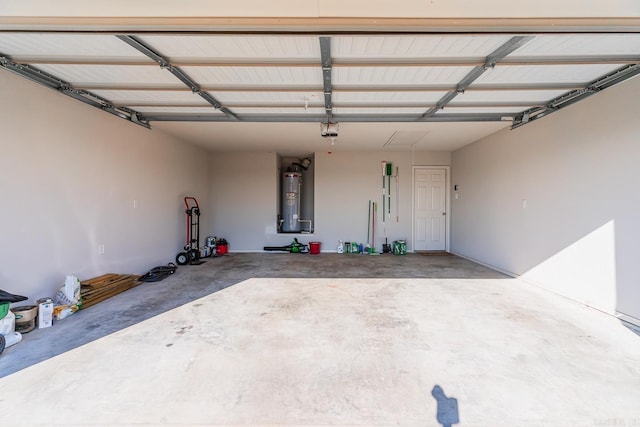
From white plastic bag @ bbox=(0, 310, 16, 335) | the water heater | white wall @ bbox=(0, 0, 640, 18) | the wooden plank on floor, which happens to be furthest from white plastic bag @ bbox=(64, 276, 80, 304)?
the water heater

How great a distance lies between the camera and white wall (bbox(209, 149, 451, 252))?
695 centimetres

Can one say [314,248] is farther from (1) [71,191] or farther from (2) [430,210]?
(1) [71,191]

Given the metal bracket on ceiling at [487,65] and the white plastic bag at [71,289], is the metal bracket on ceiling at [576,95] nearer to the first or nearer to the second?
the metal bracket on ceiling at [487,65]

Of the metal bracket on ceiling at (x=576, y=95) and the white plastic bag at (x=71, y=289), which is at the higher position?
the metal bracket on ceiling at (x=576, y=95)

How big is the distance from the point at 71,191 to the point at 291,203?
15.4ft

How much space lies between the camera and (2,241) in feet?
8.52

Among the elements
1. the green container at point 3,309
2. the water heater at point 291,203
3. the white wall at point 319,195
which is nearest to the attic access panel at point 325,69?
the green container at point 3,309

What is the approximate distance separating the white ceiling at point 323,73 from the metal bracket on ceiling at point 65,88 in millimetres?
13

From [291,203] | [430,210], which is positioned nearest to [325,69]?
[291,203]

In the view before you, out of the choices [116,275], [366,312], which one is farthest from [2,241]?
[366,312]

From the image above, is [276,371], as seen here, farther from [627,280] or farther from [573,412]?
[627,280]

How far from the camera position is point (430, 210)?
7.00 meters

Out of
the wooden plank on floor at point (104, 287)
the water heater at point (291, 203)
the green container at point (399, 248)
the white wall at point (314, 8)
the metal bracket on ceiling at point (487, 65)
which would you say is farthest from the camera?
the water heater at point (291, 203)

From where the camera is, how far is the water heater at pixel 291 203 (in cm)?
737
